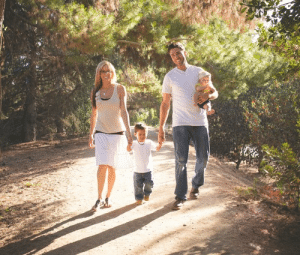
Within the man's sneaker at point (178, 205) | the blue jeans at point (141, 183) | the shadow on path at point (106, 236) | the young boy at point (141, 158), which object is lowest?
the shadow on path at point (106, 236)

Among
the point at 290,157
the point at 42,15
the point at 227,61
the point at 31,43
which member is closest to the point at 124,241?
the point at 290,157

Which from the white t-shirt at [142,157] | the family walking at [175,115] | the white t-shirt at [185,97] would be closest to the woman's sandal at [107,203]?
the family walking at [175,115]

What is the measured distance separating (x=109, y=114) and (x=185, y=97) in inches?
40.7

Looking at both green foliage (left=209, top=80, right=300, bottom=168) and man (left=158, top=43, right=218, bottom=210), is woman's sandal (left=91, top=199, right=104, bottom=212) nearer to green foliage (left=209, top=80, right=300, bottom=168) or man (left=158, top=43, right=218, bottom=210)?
man (left=158, top=43, right=218, bottom=210)

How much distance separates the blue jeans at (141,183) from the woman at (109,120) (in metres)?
0.39

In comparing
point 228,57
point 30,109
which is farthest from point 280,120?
point 30,109

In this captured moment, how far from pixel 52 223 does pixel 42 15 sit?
4849mm

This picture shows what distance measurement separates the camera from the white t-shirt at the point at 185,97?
13.9 ft

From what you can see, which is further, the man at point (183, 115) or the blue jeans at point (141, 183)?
the blue jeans at point (141, 183)

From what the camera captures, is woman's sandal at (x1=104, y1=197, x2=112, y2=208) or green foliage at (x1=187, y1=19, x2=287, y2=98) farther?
green foliage at (x1=187, y1=19, x2=287, y2=98)

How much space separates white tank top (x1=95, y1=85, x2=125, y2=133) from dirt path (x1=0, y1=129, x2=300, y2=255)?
1.16 m

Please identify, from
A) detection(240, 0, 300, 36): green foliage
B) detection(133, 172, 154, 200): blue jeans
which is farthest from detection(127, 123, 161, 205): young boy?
detection(240, 0, 300, 36): green foliage

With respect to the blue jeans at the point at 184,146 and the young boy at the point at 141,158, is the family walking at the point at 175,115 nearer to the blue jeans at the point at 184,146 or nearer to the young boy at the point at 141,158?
the blue jeans at the point at 184,146

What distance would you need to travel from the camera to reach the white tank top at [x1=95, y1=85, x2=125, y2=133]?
164 inches
